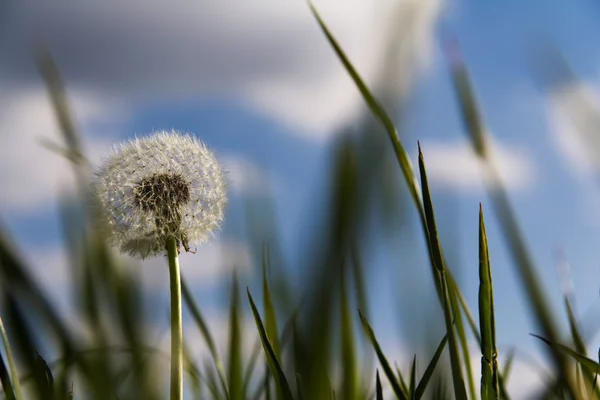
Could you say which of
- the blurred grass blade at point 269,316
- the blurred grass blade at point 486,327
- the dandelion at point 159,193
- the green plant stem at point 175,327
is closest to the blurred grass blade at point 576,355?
the blurred grass blade at point 486,327

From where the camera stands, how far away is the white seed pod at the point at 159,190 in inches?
79.7

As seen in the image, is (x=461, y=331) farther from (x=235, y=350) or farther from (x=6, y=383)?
(x=6, y=383)

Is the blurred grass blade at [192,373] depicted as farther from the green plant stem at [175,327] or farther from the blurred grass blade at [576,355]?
the blurred grass blade at [576,355]

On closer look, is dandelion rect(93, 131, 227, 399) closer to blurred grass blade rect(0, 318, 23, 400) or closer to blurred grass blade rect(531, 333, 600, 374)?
blurred grass blade rect(0, 318, 23, 400)

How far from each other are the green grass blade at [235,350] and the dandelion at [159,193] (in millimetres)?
690

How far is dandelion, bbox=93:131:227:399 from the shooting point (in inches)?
78.6

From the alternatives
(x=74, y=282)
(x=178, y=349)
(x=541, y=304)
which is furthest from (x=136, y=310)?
(x=178, y=349)

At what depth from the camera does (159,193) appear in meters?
2.14

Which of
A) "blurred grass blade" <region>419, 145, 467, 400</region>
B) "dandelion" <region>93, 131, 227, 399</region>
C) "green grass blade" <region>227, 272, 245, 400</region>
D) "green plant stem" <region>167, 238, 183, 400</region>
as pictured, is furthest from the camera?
"dandelion" <region>93, 131, 227, 399</region>

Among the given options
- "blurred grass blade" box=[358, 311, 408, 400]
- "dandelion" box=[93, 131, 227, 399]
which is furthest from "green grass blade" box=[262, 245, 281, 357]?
"dandelion" box=[93, 131, 227, 399]

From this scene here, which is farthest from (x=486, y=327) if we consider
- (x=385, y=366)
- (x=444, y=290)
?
(x=385, y=366)

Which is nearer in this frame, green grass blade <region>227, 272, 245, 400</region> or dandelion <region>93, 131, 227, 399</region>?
green grass blade <region>227, 272, 245, 400</region>

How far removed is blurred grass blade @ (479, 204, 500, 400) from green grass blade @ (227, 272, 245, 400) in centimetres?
46

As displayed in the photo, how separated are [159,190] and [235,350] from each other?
3.44 feet
